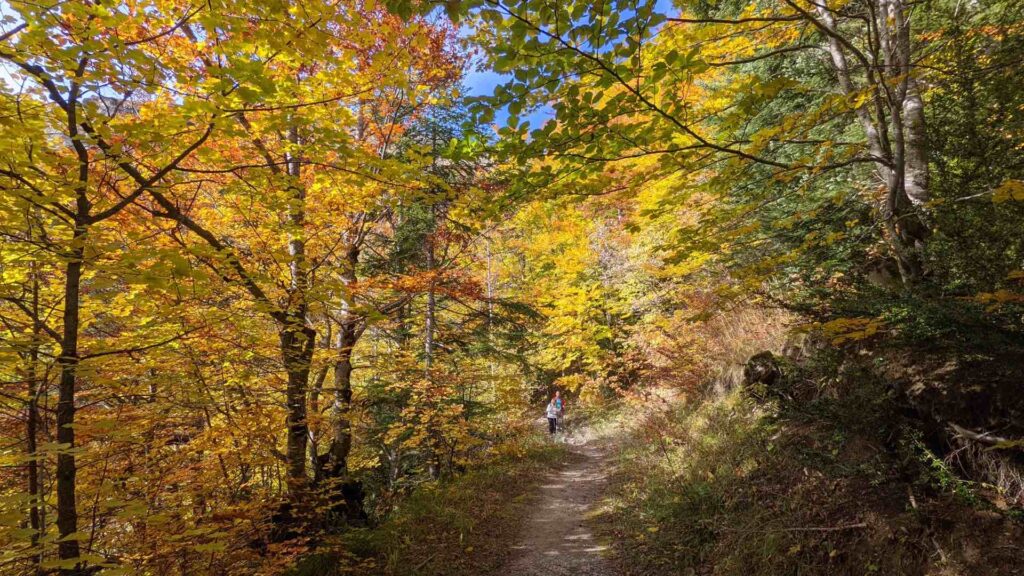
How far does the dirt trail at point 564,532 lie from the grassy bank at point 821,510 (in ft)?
1.44

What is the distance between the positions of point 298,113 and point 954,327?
574cm

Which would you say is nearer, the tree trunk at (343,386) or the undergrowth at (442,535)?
the undergrowth at (442,535)

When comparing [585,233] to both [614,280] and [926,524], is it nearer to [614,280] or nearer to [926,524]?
[614,280]

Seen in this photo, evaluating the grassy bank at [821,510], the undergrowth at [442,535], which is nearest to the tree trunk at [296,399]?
the undergrowth at [442,535]

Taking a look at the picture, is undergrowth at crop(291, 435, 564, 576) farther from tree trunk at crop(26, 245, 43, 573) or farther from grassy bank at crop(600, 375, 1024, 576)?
tree trunk at crop(26, 245, 43, 573)

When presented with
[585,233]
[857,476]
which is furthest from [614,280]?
[857,476]

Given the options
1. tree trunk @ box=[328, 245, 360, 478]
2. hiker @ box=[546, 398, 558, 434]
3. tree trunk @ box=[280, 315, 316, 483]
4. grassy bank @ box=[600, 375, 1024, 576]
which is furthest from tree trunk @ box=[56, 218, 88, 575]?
hiker @ box=[546, 398, 558, 434]

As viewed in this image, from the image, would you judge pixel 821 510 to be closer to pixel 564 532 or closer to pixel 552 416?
pixel 564 532

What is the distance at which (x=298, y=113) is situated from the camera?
3727mm

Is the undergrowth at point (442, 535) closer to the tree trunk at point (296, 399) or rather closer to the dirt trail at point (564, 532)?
the dirt trail at point (564, 532)

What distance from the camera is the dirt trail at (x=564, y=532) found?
18.7ft

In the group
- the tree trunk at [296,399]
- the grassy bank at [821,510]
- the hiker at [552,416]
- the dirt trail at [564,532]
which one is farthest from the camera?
the hiker at [552,416]

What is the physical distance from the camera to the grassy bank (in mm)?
3170

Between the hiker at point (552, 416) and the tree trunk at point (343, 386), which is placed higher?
the tree trunk at point (343, 386)
